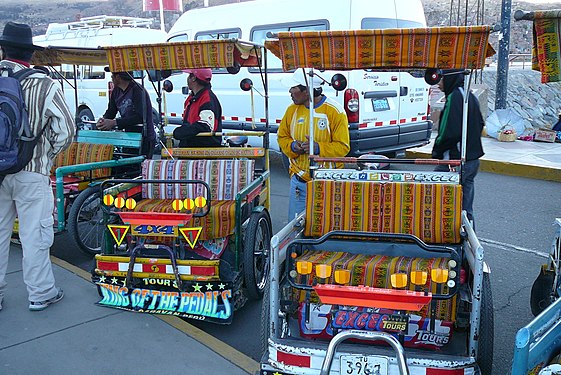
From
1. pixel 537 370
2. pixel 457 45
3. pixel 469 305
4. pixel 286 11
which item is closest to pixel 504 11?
pixel 286 11

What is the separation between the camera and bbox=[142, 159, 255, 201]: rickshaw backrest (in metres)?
5.13

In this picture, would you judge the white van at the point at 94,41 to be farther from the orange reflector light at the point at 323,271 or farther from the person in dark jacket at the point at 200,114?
the orange reflector light at the point at 323,271

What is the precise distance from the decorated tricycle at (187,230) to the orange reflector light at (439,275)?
5.63ft

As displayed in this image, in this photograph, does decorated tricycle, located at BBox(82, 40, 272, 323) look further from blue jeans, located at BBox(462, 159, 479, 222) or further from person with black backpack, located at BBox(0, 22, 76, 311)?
blue jeans, located at BBox(462, 159, 479, 222)

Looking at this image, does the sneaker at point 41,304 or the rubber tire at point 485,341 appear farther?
the sneaker at point 41,304

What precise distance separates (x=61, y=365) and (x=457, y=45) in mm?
3333

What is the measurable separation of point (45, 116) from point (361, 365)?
9.72 ft

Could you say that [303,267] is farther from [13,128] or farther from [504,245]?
[504,245]

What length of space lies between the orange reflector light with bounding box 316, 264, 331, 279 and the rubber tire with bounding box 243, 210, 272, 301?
4.01 ft

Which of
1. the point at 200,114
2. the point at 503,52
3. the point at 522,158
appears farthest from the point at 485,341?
the point at 503,52

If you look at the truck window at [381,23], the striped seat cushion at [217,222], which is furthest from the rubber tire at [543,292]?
the truck window at [381,23]

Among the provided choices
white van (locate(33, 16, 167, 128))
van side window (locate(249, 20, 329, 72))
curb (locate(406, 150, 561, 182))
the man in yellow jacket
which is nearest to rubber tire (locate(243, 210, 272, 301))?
the man in yellow jacket

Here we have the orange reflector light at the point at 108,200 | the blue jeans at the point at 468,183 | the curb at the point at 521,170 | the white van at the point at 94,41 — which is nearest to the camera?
the orange reflector light at the point at 108,200

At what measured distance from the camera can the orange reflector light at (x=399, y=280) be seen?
295 centimetres
